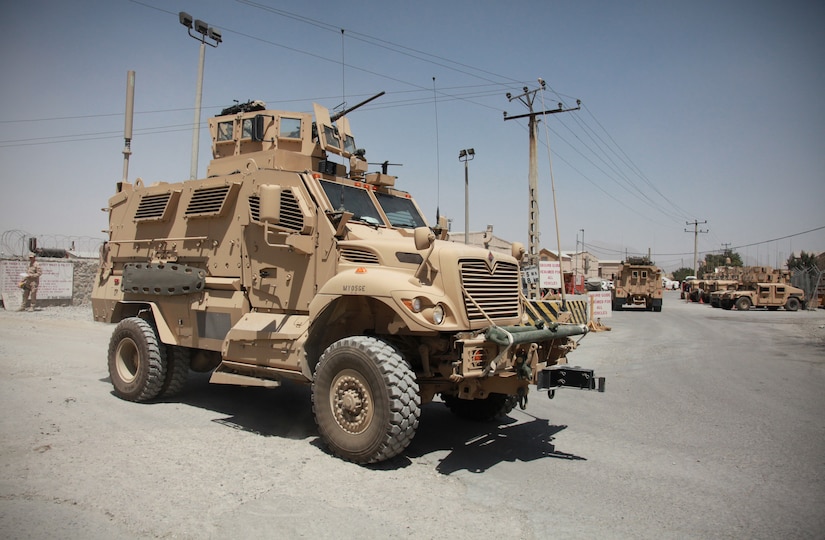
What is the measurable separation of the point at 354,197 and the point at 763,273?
36732 millimetres

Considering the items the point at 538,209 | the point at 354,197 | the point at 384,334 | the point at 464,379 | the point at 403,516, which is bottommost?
the point at 403,516

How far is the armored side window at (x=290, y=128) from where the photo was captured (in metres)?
7.66

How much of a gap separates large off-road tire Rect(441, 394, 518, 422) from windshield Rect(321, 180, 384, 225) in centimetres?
229

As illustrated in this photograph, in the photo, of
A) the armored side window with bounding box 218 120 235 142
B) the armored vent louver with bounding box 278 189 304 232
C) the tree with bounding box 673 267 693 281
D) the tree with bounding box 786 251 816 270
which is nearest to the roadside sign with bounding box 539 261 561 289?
the armored side window with bounding box 218 120 235 142

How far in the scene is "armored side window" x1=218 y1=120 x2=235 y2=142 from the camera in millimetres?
8086

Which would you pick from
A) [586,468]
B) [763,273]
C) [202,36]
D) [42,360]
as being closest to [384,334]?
[586,468]

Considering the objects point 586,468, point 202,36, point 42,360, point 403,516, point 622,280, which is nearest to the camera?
point 403,516

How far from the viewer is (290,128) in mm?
7691

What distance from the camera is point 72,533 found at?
359 centimetres

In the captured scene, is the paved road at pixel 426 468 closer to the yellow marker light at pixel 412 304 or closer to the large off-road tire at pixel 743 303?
the yellow marker light at pixel 412 304

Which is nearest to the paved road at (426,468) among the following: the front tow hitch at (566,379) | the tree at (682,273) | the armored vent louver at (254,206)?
the front tow hitch at (566,379)

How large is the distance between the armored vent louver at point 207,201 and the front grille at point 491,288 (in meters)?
3.31

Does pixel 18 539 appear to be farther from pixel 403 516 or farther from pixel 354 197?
pixel 354 197

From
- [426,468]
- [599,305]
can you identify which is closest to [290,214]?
[426,468]
